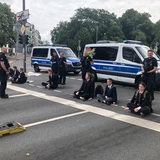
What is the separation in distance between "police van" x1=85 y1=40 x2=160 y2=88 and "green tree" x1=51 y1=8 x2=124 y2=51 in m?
55.2

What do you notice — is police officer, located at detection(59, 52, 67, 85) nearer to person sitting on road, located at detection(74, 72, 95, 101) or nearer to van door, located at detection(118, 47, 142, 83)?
van door, located at detection(118, 47, 142, 83)

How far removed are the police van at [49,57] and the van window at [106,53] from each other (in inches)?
181

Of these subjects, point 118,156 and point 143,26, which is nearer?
point 118,156

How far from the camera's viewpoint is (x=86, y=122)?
736 cm

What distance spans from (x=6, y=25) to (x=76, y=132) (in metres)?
58.7

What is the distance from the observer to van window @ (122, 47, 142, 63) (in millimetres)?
12742

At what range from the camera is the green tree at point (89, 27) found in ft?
234

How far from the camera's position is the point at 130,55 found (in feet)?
42.8

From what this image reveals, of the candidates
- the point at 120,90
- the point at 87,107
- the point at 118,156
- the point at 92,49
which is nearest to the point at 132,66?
the point at 120,90

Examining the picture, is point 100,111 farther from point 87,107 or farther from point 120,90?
point 120,90

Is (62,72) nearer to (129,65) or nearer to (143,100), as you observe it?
(129,65)

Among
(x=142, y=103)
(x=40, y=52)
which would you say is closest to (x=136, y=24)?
(x=40, y=52)

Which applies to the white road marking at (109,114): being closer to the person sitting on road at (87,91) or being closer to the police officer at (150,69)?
the person sitting on road at (87,91)

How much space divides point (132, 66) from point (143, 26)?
69.7 meters
